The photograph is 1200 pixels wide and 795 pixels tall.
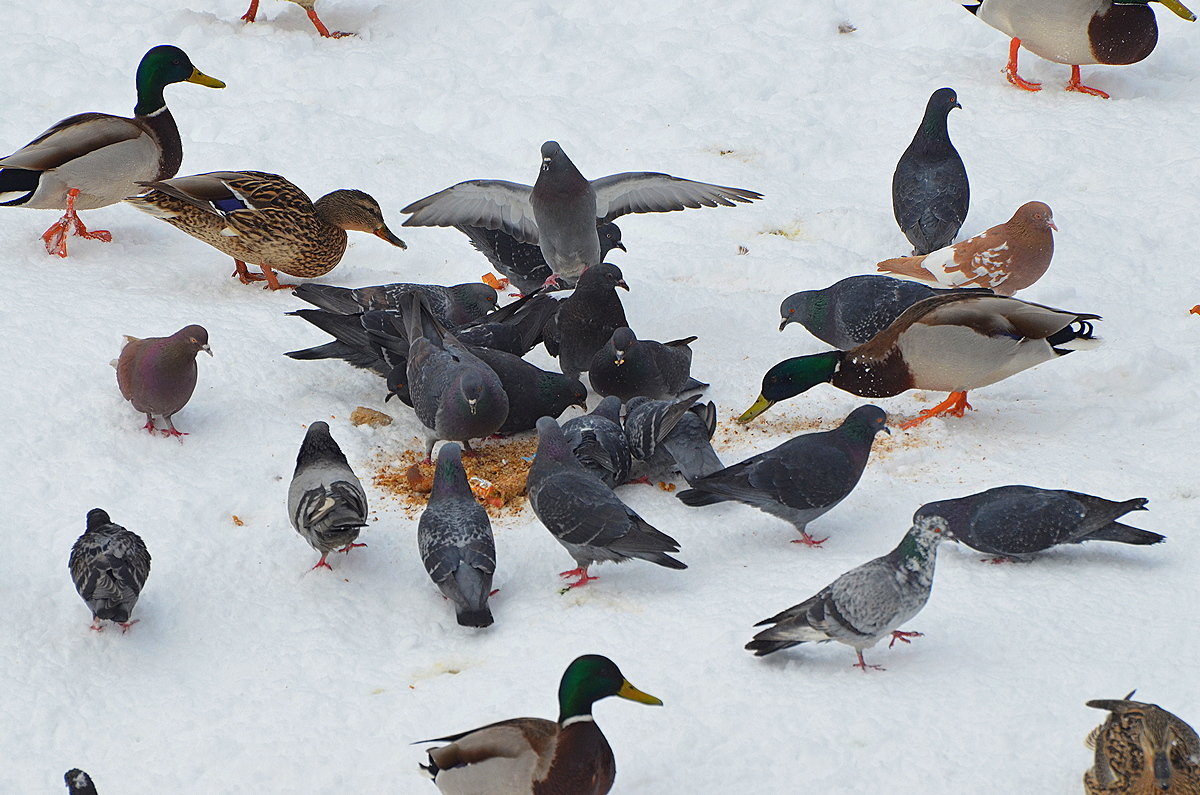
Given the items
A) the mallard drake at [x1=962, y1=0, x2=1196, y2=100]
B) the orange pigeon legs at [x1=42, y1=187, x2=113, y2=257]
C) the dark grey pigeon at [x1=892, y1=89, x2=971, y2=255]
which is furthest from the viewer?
the mallard drake at [x1=962, y1=0, x2=1196, y2=100]

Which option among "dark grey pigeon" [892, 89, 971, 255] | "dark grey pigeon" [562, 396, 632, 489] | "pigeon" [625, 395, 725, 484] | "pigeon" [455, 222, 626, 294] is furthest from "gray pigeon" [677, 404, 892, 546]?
"pigeon" [455, 222, 626, 294]

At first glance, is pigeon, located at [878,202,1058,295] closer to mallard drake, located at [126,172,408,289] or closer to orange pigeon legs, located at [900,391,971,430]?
orange pigeon legs, located at [900,391,971,430]

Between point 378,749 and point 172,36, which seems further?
point 172,36

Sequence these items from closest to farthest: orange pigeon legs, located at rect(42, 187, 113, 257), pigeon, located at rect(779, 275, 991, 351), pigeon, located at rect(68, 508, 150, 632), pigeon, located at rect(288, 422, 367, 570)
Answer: pigeon, located at rect(68, 508, 150, 632)
pigeon, located at rect(288, 422, 367, 570)
pigeon, located at rect(779, 275, 991, 351)
orange pigeon legs, located at rect(42, 187, 113, 257)

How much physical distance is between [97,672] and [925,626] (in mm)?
2910

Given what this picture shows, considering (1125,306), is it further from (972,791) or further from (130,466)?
(130,466)

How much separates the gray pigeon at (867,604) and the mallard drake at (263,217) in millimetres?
3850

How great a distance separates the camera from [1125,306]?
6.97m

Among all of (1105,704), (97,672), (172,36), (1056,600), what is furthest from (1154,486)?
(172,36)

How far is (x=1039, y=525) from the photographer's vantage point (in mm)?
4773

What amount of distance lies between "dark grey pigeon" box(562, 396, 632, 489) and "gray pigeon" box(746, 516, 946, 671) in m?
1.36

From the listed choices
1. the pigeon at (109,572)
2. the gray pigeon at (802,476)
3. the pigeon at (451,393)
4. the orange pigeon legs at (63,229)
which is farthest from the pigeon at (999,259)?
the orange pigeon legs at (63,229)

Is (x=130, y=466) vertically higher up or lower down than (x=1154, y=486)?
lower down

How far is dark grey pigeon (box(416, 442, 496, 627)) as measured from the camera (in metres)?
4.63
